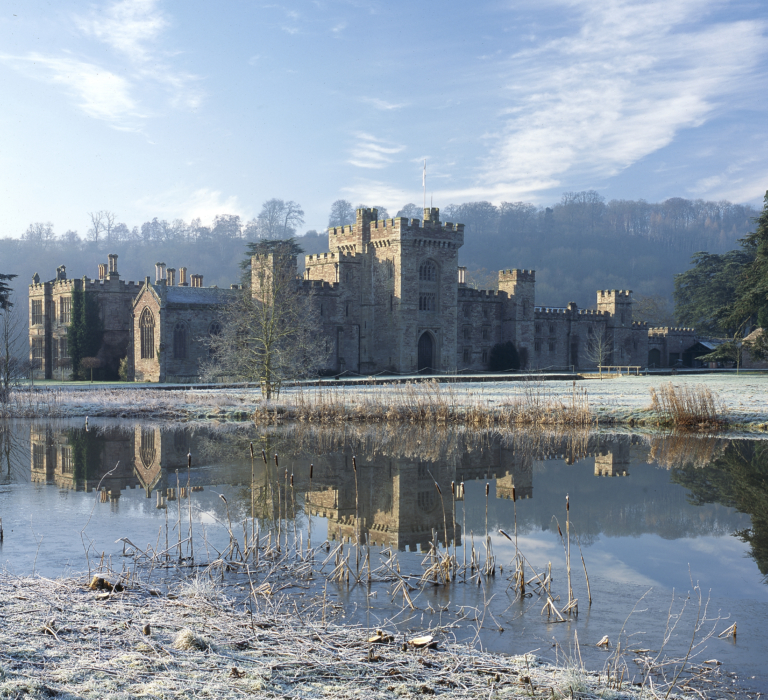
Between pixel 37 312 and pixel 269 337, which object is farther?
pixel 37 312

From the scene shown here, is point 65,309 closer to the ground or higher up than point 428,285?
closer to the ground

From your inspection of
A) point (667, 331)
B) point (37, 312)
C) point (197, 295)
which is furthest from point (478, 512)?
point (667, 331)

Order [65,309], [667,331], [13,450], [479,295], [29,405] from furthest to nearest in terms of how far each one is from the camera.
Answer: [667,331] → [479,295] → [65,309] → [29,405] → [13,450]

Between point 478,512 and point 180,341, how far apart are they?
3583 cm

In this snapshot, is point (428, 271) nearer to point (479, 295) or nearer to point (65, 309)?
point (479, 295)

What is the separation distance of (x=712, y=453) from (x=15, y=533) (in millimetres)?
13190

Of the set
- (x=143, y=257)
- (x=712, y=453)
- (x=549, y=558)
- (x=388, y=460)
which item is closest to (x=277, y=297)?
(x=388, y=460)

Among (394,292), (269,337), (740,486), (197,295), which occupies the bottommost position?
(740,486)

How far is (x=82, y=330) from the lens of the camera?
1838 inches

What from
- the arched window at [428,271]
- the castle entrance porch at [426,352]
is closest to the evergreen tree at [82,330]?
the castle entrance porch at [426,352]

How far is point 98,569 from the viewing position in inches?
273

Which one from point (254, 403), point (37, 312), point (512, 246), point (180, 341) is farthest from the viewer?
point (512, 246)

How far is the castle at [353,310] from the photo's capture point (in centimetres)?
4344

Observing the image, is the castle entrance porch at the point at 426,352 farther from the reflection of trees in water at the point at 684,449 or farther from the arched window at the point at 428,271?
the reflection of trees in water at the point at 684,449
